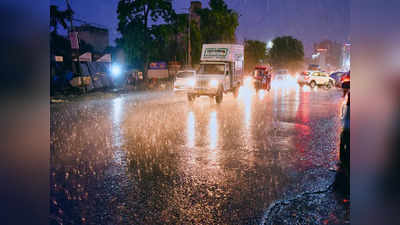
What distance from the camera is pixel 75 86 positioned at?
27.5 m

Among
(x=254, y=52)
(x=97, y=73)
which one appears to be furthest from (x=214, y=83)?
(x=254, y=52)

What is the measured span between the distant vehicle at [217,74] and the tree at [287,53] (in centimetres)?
9451

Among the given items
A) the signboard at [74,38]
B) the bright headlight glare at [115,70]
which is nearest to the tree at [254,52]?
the bright headlight glare at [115,70]

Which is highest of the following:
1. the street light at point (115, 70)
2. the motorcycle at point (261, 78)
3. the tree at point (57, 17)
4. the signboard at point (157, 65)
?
the tree at point (57, 17)

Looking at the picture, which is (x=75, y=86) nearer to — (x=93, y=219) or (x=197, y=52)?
(x=93, y=219)

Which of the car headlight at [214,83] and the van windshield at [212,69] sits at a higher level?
the van windshield at [212,69]

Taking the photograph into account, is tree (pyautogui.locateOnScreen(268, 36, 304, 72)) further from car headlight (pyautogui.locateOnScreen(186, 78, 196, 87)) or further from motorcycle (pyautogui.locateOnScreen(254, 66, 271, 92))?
car headlight (pyautogui.locateOnScreen(186, 78, 196, 87))

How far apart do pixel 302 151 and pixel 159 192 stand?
407cm

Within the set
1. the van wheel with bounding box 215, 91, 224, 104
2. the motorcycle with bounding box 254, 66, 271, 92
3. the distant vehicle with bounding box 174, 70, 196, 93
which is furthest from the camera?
the motorcycle with bounding box 254, 66, 271, 92

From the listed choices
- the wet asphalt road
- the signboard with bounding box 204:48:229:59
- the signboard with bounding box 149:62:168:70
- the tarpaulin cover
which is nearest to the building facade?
the signboard with bounding box 149:62:168:70

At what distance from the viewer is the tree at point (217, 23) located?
189ft

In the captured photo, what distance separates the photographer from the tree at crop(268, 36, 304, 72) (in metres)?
117

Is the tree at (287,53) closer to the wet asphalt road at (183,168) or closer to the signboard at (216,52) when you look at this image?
the signboard at (216,52)

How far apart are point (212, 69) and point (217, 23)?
3750 centimetres
